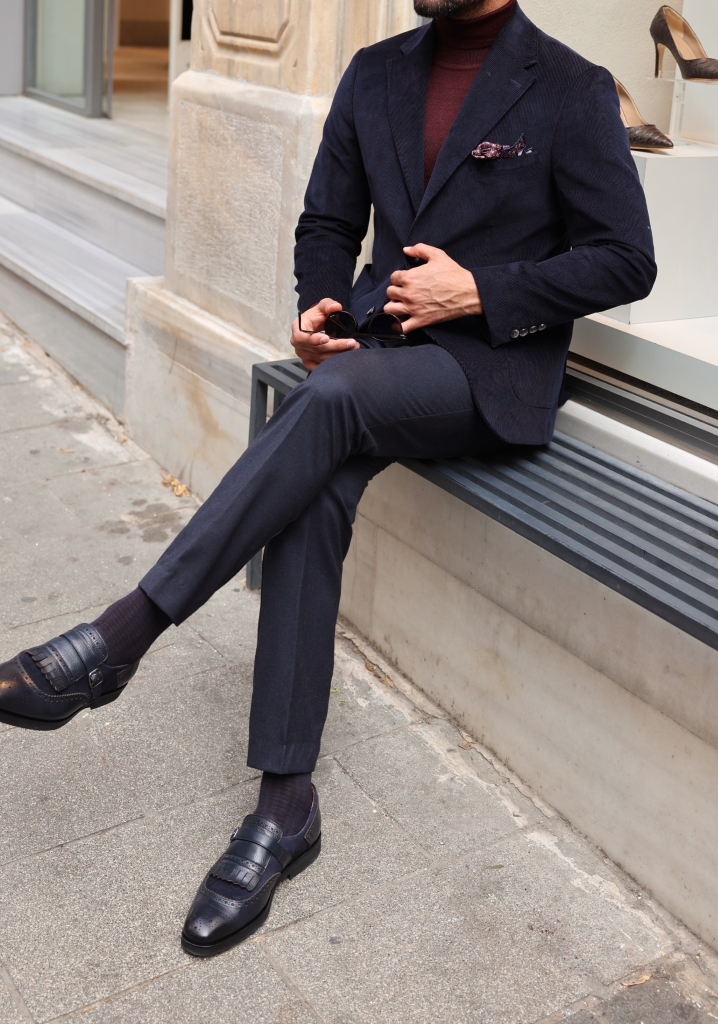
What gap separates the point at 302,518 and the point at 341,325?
56 cm

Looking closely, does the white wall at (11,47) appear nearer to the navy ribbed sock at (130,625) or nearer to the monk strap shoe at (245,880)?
the navy ribbed sock at (130,625)

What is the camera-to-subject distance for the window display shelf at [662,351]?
2660 millimetres

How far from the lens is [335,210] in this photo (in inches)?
110

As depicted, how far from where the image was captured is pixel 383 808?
256 centimetres

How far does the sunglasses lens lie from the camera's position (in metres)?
2.60

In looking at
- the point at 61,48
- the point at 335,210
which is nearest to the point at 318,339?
the point at 335,210

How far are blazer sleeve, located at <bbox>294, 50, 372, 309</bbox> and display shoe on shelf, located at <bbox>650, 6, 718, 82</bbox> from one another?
1054mm

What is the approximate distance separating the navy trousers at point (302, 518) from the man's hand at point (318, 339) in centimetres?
18

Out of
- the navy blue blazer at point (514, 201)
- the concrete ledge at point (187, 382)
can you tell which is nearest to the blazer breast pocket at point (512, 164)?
the navy blue blazer at point (514, 201)

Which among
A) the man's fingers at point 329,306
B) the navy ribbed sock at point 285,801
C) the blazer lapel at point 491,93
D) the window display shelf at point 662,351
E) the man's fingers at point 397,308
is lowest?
the navy ribbed sock at point 285,801

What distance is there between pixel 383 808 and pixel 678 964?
0.72 metres

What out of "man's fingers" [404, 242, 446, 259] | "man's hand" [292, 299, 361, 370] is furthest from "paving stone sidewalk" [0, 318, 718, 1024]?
"man's fingers" [404, 242, 446, 259]

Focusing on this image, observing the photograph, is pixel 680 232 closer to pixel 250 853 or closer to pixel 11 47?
pixel 250 853

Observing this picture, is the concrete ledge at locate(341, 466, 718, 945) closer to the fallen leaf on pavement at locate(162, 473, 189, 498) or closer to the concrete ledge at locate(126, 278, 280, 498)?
the concrete ledge at locate(126, 278, 280, 498)
